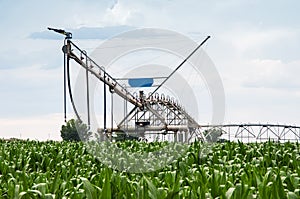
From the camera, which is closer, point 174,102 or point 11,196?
point 11,196

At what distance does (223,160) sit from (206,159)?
47 centimetres

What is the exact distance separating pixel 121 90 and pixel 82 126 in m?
8.83

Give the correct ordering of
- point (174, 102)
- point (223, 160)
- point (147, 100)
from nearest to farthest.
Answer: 1. point (223, 160)
2. point (147, 100)
3. point (174, 102)

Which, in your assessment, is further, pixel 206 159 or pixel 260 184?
pixel 206 159

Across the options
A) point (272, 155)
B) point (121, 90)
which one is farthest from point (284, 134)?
point (272, 155)

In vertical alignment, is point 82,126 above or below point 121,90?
below

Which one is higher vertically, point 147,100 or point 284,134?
point 147,100

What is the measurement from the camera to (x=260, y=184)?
3936 millimetres

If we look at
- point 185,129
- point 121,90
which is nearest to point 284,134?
point 185,129

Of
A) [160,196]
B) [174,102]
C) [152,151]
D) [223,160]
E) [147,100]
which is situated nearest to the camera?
[160,196]

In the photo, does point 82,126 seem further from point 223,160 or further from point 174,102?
point 174,102

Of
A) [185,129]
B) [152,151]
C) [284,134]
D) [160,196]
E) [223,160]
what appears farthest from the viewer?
[185,129]

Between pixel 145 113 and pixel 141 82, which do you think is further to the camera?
pixel 145 113

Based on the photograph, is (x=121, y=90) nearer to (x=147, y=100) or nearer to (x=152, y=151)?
(x=147, y=100)
